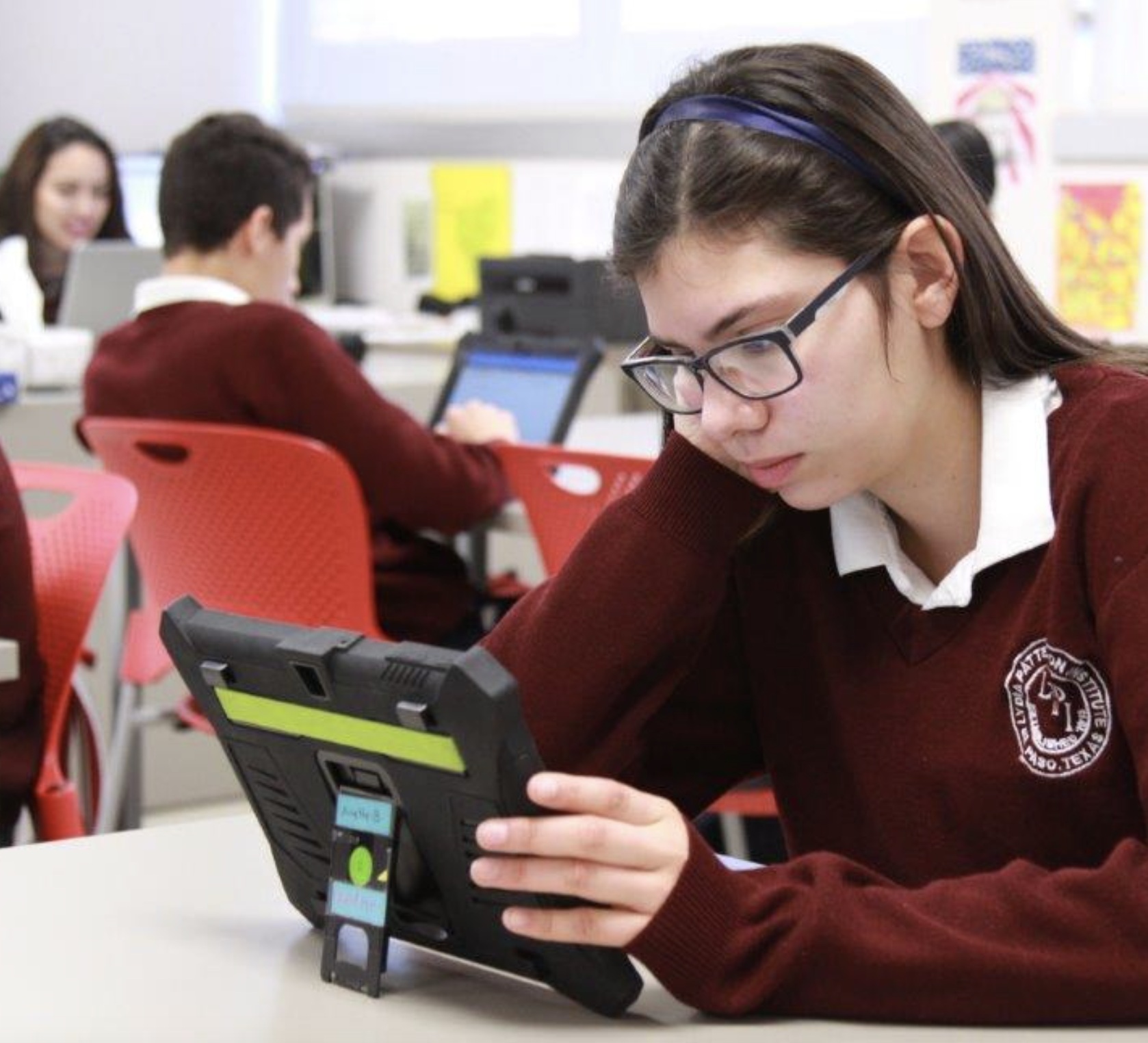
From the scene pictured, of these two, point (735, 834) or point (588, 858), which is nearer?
point (588, 858)

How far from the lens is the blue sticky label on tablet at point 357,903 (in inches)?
43.1

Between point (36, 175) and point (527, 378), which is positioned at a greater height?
point (527, 378)

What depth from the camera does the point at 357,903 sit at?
1108 mm

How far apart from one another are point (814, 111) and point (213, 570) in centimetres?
165

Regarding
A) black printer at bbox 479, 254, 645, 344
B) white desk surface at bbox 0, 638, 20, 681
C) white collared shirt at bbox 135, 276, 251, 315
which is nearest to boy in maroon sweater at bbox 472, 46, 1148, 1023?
white desk surface at bbox 0, 638, 20, 681

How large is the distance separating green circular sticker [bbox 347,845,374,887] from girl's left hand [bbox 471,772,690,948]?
0.28 ft

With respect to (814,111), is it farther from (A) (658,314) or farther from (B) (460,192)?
(B) (460,192)

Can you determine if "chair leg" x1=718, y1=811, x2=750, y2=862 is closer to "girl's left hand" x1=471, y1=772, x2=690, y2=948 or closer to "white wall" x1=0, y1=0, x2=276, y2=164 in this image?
"girl's left hand" x1=471, y1=772, x2=690, y2=948

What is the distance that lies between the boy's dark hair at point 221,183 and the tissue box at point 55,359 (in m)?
0.69

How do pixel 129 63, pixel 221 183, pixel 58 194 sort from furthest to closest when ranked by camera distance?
pixel 129 63
pixel 58 194
pixel 221 183

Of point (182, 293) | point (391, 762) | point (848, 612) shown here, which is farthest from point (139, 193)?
point (391, 762)

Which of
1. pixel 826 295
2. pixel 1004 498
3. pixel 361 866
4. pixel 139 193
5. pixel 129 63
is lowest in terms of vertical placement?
pixel 139 193

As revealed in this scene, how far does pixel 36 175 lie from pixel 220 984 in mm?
4657

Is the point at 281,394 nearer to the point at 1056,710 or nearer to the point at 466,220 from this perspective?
the point at 1056,710
